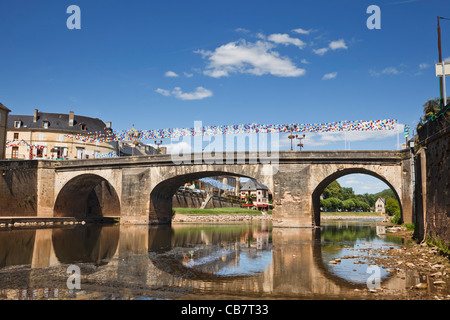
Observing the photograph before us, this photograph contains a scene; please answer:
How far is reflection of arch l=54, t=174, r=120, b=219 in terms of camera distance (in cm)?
3719

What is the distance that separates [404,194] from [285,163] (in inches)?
343

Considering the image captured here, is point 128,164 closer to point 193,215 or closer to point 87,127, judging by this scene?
point 193,215

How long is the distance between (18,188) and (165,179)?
1521 centimetres

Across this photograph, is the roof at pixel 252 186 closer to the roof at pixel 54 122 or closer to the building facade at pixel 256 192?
the building facade at pixel 256 192

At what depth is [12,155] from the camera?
52.2 metres

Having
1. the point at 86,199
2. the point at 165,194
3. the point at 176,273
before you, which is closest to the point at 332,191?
the point at 165,194

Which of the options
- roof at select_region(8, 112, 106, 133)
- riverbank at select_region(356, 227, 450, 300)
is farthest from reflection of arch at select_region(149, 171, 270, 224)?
roof at select_region(8, 112, 106, 133)

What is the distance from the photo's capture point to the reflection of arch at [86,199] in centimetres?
3719

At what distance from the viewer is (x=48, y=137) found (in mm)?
53406

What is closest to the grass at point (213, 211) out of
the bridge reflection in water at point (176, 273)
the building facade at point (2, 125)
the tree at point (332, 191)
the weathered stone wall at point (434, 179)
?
the building facade at point (2, 125)

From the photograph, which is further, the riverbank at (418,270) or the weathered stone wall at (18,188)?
the weathered stone wall at (18,188)

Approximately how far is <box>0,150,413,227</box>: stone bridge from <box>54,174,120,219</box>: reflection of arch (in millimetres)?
97
